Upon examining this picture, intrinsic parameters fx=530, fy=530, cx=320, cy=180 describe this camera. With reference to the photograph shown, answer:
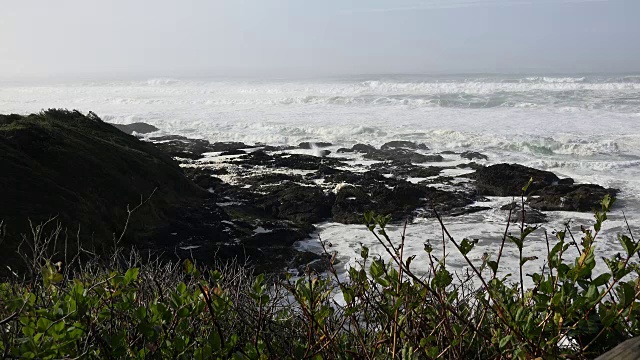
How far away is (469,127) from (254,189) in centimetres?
1673

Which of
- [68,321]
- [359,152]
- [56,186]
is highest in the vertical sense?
[68,321]

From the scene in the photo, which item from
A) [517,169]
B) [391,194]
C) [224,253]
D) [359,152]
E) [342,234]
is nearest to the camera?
[224,253]

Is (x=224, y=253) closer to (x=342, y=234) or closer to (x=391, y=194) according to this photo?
(x=342, y=234)

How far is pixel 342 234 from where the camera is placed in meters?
→ 10.8

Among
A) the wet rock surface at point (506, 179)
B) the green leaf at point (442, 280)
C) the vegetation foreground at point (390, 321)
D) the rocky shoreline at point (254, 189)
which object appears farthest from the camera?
the wet rock surface at point (506, 179)

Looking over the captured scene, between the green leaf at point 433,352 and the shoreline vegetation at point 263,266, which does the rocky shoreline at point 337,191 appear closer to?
the shoreline vegetation at point 263,266

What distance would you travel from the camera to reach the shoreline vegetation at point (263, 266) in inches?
70.9

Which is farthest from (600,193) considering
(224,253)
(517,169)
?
(224,253)

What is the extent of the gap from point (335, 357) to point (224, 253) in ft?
23.1

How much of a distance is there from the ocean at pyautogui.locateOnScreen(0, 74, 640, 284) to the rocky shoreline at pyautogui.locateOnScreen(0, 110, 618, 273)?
0.74 metres

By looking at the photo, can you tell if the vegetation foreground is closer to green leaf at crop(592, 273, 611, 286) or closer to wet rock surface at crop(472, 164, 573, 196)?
green leaf at crop(592, 273, 611, 286)

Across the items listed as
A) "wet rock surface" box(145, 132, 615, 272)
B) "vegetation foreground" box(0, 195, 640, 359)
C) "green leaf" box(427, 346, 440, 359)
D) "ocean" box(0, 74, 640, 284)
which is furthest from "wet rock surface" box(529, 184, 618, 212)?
"green leaf" box(427, 346, 440, 359)

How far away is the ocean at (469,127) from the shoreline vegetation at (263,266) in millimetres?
606

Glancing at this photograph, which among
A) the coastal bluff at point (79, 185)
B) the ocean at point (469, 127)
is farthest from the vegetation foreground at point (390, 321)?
the ocean at point (469, 127)
